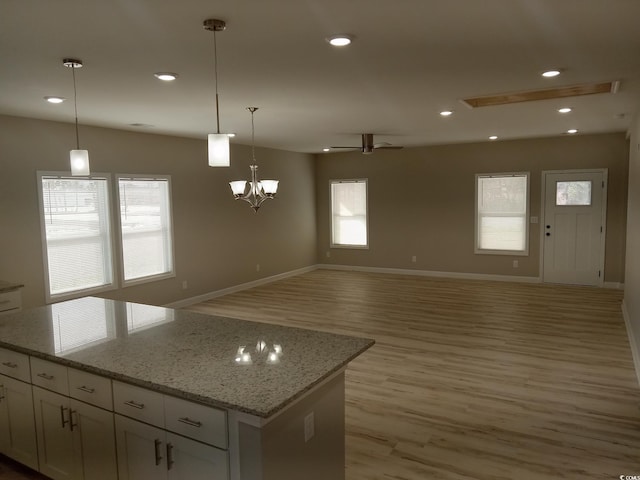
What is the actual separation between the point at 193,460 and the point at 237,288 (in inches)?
237

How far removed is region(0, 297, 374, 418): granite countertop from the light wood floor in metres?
0.97

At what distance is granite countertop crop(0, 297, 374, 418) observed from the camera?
1812 millimetres

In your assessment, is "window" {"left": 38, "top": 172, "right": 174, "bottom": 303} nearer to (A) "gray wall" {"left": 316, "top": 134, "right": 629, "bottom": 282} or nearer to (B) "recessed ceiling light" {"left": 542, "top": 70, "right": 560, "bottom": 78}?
(A) "gray wall" {"left": 316, "top": 134, "right": 629, "bottom": 282}

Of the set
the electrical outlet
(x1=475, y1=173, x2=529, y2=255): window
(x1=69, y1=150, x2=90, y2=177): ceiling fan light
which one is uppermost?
(x1=69, y1=150, x2=90, y2=177): ceiling fan light

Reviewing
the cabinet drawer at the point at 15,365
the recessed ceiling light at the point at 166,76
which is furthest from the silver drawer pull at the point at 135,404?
the recessed ceiling light at the point at 166,76

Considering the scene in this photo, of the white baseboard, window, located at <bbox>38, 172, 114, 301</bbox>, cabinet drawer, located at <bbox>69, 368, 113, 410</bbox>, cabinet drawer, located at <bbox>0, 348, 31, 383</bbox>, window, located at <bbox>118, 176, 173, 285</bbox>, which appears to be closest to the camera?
cabinet drawer, located at <bbox>69, 368, 113, 410</bbox>

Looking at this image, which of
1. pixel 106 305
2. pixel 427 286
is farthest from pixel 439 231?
pixel 106 305

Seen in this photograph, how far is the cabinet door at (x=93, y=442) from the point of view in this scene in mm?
2154

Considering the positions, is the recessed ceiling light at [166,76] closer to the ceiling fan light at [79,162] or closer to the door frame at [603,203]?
the ceiling fan light at [79,162]

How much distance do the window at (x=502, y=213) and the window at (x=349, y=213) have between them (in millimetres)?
2285

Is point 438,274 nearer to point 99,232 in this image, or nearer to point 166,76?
point 99,232

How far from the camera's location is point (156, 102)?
14.2 ft

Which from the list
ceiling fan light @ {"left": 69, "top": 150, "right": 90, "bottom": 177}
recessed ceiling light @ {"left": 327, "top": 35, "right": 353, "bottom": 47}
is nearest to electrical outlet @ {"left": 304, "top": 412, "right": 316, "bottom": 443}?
recessed ceiling light @ {"left": 327, "top": 35, "right": 353, "bottom": 47}

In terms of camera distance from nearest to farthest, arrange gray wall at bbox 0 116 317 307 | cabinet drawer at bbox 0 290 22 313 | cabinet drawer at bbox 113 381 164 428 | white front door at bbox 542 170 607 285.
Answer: cabinet drawer at bbox 113 381 164 428 < cabinet drawer at bbox 0 290 22 313 < gray wall at bbox 0 116 317 307 < white front door at bbox 542 170 607 285
